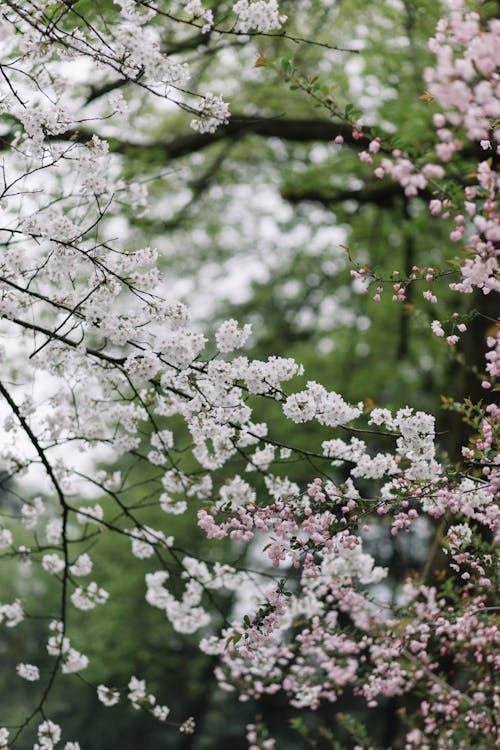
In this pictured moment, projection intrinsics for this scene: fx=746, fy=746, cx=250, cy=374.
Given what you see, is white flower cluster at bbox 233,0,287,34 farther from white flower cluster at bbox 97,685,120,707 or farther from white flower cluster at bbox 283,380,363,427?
white flower cluster at bbox 97,685,120,707

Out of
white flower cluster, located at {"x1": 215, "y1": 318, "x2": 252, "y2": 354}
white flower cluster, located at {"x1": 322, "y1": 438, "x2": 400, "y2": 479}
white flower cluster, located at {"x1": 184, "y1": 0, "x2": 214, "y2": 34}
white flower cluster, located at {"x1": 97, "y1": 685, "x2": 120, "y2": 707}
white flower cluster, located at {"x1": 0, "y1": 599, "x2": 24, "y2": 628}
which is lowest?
white flower cluster, located at {"x1": 97, "y1": 685, "x2": 120, "y2": 707}

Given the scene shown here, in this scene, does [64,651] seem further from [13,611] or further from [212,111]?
[212,111]

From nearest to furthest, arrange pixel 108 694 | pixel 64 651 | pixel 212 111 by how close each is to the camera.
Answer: pixel 212 111 → pixel 108 694 → pixel 64 651

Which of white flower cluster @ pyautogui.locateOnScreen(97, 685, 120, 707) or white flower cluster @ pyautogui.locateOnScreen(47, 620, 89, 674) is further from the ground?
white flower cluster @ pyautogui.locateOnScreen(47, 620, 89, 674)

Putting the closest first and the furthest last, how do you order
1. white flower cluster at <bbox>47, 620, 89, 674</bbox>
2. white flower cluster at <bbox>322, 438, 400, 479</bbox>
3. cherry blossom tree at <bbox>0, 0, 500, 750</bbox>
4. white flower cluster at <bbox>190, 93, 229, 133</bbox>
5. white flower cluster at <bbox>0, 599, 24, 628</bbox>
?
cherry blossom tree at <bbox>0, 0, 500, 750</bbox> < white flower cluster at <bbox>190, 93, 229, 133</bbox> < white flower cluster at <bbox>322, 438, 400, 479</bbox> < white flower cluster at <bbox>47, 620, 89, 674</bbox> < white flower cluster at <bbox>0, 599, 24, 628</bbox>

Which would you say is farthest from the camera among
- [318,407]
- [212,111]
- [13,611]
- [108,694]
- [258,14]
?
[13,611]

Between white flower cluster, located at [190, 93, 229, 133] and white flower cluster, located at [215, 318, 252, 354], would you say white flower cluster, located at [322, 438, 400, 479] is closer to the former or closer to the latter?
white flower cluster, located at [215, 318, 252, 354]

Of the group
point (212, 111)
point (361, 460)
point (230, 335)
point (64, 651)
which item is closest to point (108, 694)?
point (64, 651)

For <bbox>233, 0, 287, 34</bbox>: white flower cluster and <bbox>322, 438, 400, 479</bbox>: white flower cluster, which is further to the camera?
<bbox>322, 438, 400, 479</bbox>: white flower cluster

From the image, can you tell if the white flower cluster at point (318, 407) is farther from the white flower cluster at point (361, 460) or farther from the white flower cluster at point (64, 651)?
the white flower cluster at point (64, 651)

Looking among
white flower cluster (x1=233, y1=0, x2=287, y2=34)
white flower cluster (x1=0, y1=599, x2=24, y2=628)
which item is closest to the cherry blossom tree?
white flower cluster (x1=233, y1=0, x2=287, y2=34)

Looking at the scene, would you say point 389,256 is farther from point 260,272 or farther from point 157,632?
point 157,632

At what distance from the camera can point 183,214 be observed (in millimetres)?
9758

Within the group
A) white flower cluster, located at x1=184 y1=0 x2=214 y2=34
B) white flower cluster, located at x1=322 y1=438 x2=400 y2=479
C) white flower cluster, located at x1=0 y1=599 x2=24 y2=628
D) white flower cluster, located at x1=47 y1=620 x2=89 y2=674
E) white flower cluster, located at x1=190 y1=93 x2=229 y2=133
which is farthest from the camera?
white flower cluster, located at x1=0 y1=599 x2=24 y2=628
